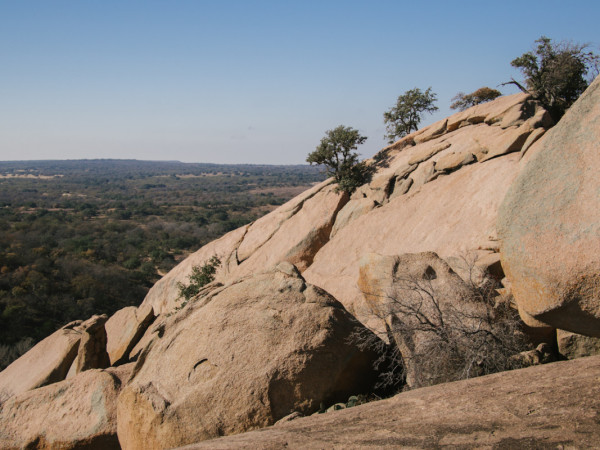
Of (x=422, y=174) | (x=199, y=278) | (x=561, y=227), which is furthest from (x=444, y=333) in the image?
(x=199, y=278)

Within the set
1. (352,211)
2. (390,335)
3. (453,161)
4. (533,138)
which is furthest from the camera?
(352,211)

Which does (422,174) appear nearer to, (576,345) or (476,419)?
(576,345)

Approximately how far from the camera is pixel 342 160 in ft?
64.1

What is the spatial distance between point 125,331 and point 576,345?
14.4 metres

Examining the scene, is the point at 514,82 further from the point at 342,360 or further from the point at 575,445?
the point at 575,445

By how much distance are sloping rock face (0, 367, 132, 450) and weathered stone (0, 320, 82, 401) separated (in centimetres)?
286

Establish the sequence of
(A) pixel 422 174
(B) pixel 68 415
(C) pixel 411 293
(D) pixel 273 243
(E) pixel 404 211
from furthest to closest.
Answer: (D) pixel 273 243, (A) pixel 422 174, (E) pixel 404 211, (B) pixel 68 415, (C) pixel 411 293

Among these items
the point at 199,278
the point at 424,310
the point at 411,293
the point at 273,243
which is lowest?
the point at 199,278

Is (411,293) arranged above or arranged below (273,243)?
above

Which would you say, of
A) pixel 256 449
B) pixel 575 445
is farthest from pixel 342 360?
pixel 575 445

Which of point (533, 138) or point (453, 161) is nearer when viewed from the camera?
point (533, 138)

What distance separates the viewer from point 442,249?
39.8ft

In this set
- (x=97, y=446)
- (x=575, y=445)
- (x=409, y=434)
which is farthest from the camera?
(x=97, y=446)

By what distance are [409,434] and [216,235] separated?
60.3 m
